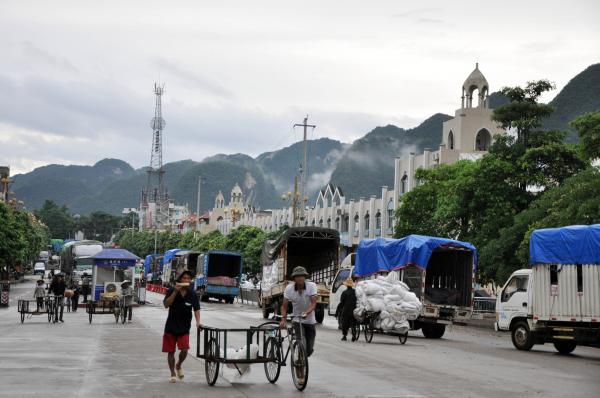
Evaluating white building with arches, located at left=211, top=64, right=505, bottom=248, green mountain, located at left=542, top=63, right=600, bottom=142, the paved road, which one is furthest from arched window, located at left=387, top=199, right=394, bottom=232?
green mountain, located at left=542, top=63, right=600, bottom=142

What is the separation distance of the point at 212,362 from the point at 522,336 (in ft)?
44.7

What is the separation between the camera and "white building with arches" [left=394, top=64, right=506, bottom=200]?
76250mm

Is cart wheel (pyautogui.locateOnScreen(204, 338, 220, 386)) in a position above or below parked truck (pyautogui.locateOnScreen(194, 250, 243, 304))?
below

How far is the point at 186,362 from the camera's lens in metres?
18.2

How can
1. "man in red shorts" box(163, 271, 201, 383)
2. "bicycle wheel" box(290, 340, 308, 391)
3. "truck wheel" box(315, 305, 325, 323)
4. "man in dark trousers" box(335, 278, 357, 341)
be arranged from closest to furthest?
"bicycle wheel" box(290, 340, 308, 391), "man in red shorts" box(163, 271, 201, 383), "man in dark trousers" box(335, 278, 357, 341), "truck wheel" box(315, 305, 325, 323)

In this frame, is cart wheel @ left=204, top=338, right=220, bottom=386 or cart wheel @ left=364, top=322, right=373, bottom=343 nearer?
cart wheel @ left=204, top=338, right=220, bottom=386

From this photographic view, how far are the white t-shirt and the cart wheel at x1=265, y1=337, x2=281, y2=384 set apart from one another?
83cm

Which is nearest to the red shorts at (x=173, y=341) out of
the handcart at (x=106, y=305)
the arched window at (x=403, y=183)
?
the handcart at (x=106, y=305)

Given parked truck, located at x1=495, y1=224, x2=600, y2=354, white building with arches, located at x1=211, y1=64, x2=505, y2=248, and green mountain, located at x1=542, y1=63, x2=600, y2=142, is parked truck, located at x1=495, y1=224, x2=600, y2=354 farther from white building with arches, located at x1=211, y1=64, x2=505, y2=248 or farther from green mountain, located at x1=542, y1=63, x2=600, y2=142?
green mountain, located at x1=542, y1=63, x2=600, y2=142

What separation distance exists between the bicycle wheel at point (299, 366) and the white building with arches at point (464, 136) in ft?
203

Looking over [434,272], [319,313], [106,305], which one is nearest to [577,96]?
[319,313]

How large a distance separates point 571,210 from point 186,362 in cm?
2060

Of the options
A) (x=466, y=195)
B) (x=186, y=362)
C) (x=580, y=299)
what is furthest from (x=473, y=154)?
(x=186, y=362)

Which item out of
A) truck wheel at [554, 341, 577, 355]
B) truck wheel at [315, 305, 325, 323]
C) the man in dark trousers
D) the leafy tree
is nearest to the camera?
truck wheel at [554, 341, 577, 355]
